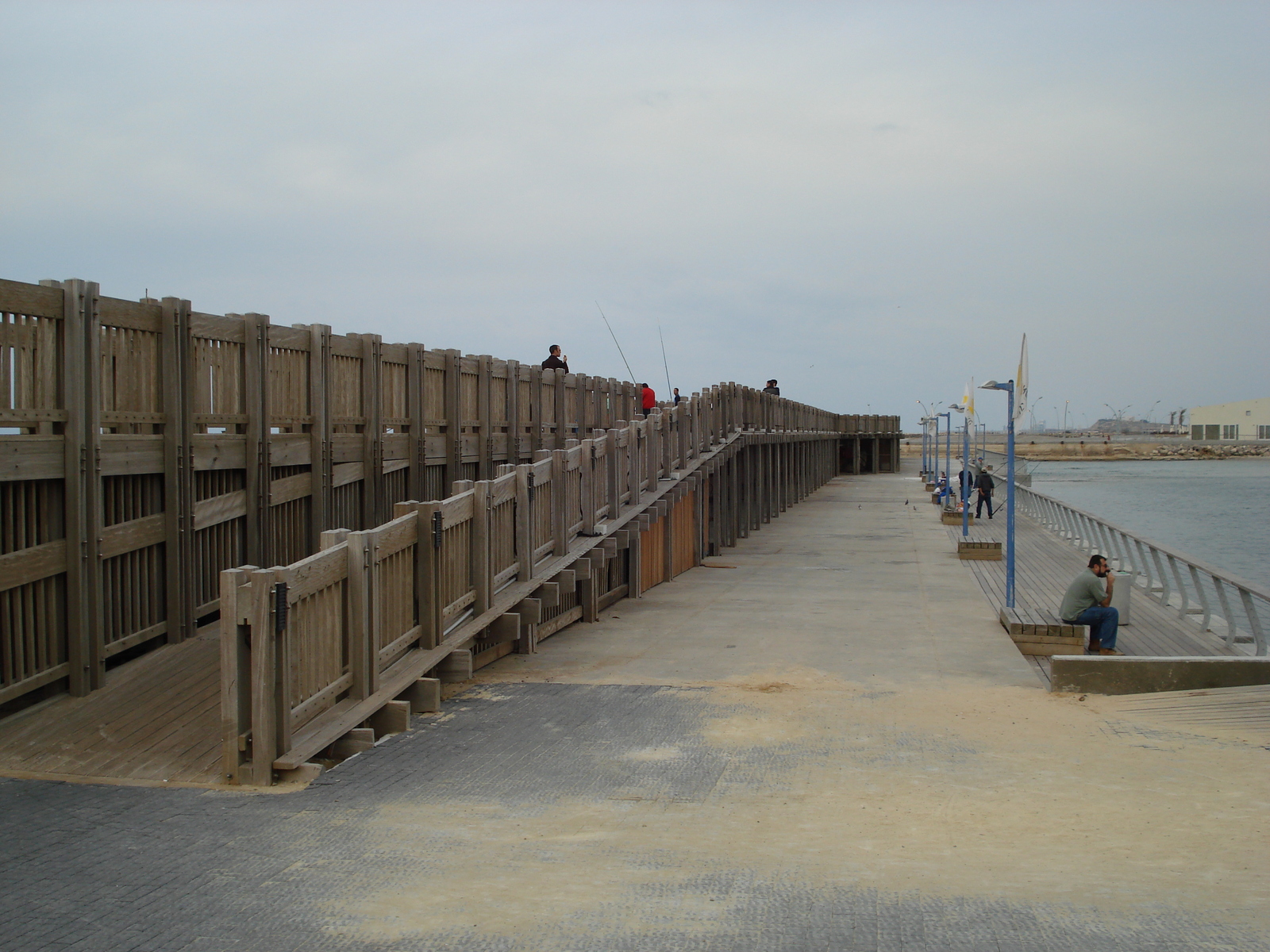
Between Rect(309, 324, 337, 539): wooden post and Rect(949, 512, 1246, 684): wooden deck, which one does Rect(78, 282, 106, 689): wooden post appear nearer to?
Rect(309, 324, 337, 539): wooden post

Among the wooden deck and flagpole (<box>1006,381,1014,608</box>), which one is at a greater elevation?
flagpole (<box>1006,381,1014,608</box>)

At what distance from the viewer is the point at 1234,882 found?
5.38 m

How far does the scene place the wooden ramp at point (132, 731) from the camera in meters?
6.96

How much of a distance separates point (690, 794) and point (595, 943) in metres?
2.28

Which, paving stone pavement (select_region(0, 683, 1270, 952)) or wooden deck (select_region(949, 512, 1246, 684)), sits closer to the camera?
paving stone pavement (select_region(0, 683, 1270, 952))

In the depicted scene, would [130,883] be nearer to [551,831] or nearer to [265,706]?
[265,706]

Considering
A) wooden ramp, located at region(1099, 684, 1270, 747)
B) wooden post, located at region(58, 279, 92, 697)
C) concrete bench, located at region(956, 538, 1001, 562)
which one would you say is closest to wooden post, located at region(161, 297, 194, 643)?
wooden post, located at region(58, 279, 92, 697)

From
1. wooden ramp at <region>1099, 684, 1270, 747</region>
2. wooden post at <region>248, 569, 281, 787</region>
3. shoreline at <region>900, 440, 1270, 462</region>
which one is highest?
wooden post at <region>248, 569, 281, 787</region>

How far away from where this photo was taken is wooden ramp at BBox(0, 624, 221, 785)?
22.8 ft

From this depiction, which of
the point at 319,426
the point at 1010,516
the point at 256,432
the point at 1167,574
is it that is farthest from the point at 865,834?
the point at 1167,574

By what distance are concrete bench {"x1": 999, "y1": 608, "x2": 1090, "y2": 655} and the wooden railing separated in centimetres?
503

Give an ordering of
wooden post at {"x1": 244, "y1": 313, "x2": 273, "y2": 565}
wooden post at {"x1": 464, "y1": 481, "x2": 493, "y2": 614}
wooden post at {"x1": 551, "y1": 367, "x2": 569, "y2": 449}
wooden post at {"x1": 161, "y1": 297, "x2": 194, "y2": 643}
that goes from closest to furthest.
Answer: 1. wooden post at {"x1": 161, "y1": 297, "x2": 194, "y2": 643}
2. wooden post at {"x1": 244, "y1": 313, "x2": 273, "y2": 565}
3. wooden post at {"x1": 464, "y1": 481, "x2": 493, "y2": 614}
4. wooden post at {"x1": 551, "y1": 367, "x2": 569, "y2": 449}

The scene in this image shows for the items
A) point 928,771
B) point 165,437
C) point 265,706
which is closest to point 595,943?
point 265,706

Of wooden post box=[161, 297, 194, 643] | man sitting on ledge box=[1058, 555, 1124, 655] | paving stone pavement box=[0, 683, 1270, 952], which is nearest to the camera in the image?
paving stone pavement box=[0, 683, 1270, 952]
